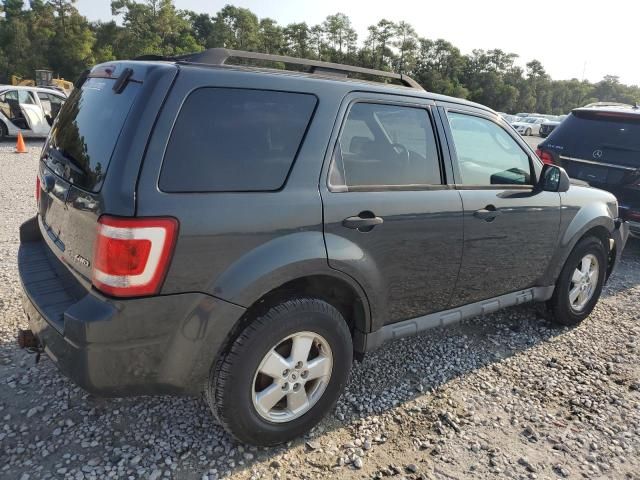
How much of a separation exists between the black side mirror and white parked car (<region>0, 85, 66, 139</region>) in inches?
538

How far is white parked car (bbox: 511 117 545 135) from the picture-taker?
118 feet

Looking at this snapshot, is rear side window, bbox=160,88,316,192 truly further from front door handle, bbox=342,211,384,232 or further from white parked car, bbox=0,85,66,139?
white parked car, bbox=0,85,66,139

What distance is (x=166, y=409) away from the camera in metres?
2.85

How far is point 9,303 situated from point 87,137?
2277mm

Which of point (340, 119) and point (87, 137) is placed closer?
point (87, 137)

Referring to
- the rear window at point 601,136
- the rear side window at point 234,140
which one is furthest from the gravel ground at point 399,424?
the rear window at point 601,136

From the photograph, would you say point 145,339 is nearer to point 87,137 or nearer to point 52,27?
point 87,137

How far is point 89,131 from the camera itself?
238 cm

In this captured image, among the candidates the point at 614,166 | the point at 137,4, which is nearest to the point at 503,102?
the point at 137,4

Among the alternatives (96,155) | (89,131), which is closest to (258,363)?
(96,155)

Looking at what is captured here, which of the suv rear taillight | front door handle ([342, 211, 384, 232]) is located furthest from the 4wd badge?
front door handle ([342, 211, 384, 232])

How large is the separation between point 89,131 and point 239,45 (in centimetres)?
6255

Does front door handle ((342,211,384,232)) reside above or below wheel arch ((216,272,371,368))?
above

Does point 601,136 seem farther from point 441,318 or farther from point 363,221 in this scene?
point 363,221
